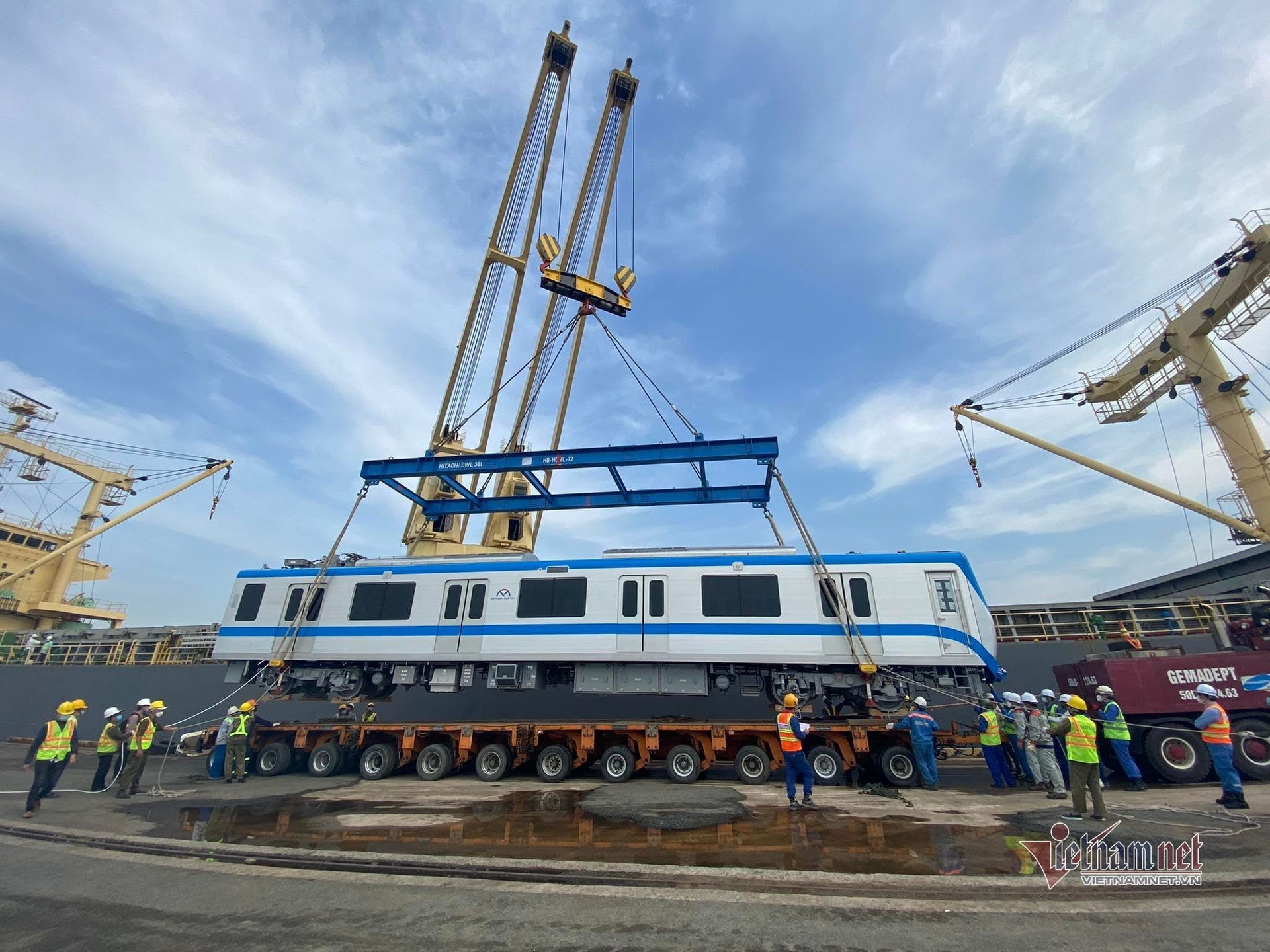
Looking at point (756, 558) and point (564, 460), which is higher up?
point (564, 460)

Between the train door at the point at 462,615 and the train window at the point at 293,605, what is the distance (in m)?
3.77

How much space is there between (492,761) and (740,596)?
6076 mm

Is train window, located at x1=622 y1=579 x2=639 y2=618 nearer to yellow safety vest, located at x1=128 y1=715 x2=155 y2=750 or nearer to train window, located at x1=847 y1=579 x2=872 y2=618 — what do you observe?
train window, located at x1=847 y1=579 x2=872 y2=618

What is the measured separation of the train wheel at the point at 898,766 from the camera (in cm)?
1005

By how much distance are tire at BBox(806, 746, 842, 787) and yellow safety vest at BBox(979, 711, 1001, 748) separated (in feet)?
8.02

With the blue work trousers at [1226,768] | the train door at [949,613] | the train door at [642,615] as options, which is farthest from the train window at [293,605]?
the blue work trousers at [1226,768]

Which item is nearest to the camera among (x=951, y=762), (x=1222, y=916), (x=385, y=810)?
(x=1222, y=916)

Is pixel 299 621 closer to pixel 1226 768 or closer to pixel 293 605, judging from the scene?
pixel 293 605

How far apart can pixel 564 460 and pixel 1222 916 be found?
12079 millimetres

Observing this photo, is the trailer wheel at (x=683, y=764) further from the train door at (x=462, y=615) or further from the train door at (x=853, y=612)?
the train door at (x=462, y=615)

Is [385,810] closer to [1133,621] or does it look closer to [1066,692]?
[1066,692]

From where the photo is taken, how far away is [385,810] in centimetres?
851

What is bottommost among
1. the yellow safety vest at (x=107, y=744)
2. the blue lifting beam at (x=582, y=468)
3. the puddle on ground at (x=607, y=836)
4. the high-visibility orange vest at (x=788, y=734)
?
the puddle on ground at (x=607, y=836)

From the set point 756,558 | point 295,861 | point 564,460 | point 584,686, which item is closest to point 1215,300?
point 756,558
